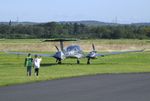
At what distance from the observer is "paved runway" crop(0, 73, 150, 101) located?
69.5ft

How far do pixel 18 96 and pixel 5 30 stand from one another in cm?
17770

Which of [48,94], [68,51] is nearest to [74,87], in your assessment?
[48,94]

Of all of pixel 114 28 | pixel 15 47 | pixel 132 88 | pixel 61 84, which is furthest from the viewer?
pixel 114 28

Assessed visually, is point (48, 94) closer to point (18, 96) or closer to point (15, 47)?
point (18, 96)

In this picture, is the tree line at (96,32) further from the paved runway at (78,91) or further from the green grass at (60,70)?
the paved runway at (78,91)

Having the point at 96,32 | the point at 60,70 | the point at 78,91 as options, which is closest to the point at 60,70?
the point at 60,70

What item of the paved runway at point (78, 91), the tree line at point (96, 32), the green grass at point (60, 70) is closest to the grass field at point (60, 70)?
the green grass at point (60, 70)

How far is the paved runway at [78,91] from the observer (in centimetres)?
2119

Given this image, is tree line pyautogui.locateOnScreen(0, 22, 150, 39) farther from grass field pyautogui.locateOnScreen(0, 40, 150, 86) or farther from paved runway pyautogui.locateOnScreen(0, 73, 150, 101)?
paved runway pyautogui.locateOnScreen(0, 73, 150, 101)

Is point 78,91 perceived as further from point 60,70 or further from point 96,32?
point 96,32

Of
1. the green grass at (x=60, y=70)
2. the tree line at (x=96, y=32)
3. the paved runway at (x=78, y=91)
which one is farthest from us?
the tree line at (x=96, y=32)

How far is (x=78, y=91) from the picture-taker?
24328mm

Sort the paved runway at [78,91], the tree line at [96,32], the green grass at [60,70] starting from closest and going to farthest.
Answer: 1. the paved runway at [78,91]
2. the green grass at [60,70]
3. the tree line at [96,32]

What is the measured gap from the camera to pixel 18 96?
21.9 meters
